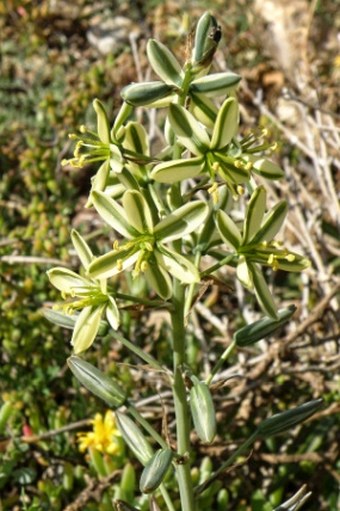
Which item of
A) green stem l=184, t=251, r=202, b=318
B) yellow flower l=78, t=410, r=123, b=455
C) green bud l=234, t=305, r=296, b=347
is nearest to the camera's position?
green stem l=184, t=251, r=202, b=318

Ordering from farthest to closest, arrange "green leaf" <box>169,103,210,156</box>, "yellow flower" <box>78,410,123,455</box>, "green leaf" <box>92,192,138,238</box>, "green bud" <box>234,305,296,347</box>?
"yellow flower" <box>78,410,123,455</box> → "green bud" <box>234,305,296,347</box> → "green leaf" <box>92,192,138,238</box> → "green leaf" <box>169,103,210,156</box>

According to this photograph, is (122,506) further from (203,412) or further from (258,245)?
(258,245)

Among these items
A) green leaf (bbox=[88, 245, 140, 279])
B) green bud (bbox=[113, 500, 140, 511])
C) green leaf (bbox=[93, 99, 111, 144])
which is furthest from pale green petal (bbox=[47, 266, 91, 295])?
green bud (bbox=[113, 500, 140, 511])

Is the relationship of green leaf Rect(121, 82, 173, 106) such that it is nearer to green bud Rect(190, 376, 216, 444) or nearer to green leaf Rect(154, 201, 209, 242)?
green leaf Rect(154, 201, 209, 242)


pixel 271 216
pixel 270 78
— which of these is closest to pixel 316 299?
pixel 271 216

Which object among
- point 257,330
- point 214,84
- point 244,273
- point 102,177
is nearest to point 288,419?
point 257,330

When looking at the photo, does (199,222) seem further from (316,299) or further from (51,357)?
(316,299)

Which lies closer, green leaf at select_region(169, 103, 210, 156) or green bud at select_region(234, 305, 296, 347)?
green leaf at select_region(169, 103, 210, 156)
